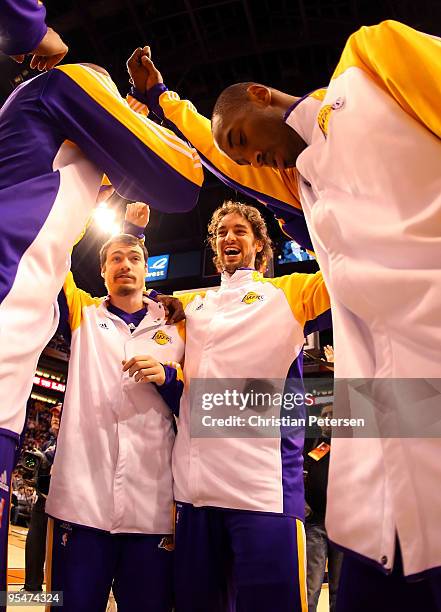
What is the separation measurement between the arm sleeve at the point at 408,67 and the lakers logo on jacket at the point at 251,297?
1127 millimetres

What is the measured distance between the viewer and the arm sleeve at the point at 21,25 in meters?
1.31

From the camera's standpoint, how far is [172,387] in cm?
185

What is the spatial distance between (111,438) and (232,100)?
1.23 metres

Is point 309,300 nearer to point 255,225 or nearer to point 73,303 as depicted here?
point 255,225

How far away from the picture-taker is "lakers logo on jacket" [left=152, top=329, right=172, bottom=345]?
80.4 inches

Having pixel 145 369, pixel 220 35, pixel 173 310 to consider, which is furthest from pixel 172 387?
pixel 220 35

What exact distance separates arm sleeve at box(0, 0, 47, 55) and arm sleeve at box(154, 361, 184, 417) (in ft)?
3.68

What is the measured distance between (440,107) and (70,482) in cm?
156

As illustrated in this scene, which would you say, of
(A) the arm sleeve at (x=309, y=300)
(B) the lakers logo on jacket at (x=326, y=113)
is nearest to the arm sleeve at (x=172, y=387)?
(A) the arm sleeve at (x=309, y=300)

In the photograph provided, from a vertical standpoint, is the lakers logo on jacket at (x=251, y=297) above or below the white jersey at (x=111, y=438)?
above

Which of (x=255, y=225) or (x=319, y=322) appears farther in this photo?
(x=255, y=225)

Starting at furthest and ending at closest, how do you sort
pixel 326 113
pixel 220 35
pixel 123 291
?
pixel 220 35 → pixel 123 291 → pixel 326 113

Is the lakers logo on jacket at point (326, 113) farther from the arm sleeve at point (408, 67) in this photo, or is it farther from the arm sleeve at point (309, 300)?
the arm sleeve at point (309, 300)

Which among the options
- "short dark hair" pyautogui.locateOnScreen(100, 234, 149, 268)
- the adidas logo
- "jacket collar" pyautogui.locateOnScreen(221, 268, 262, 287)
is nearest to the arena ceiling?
"short dark hair" pyautogui.locateOnScreen(100, 234, 149, 268)
